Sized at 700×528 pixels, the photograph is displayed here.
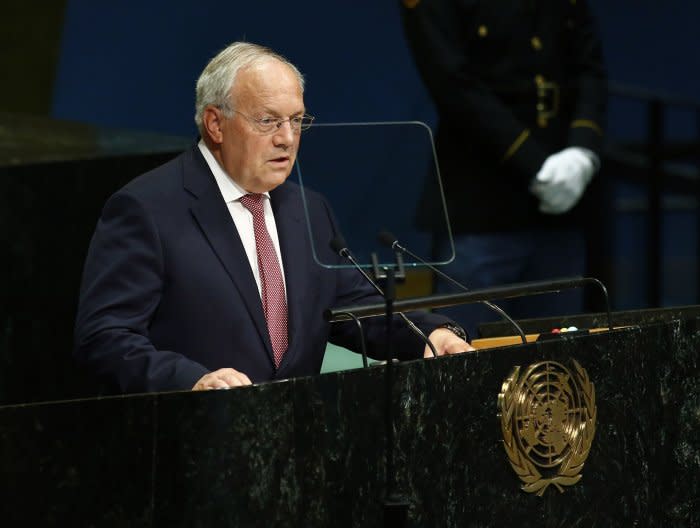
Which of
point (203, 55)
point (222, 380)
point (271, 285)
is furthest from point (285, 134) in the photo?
point (203, 55)

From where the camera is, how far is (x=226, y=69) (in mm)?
3211

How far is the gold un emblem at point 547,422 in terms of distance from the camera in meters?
2.81

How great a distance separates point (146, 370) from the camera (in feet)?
9.61

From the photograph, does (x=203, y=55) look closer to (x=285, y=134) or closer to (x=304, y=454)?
(x=285, y=134)

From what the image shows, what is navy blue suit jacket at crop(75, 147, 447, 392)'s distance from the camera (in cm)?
309

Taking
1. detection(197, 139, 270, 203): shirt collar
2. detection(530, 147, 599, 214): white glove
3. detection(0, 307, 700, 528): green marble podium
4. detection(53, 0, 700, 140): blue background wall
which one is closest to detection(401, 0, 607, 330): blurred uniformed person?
detection(530, 147, 599, 214): white glove

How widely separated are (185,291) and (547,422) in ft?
2.55

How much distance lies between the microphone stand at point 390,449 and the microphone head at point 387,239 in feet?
0.95

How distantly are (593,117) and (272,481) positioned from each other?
2262 mm

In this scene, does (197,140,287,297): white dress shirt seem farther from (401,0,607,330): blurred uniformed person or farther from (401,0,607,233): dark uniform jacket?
(401,0,607,233): dark uniform jacket

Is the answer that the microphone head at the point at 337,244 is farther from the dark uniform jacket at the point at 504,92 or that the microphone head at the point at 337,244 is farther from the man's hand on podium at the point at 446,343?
the dark uniform jacket at the point at 504,92

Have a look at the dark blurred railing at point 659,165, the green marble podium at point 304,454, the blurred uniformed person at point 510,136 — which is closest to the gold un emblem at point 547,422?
the green marble podium at point 304,454

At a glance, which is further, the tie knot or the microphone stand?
the tie knot

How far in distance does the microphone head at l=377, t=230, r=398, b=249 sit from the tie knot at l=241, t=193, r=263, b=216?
0.38 meters
